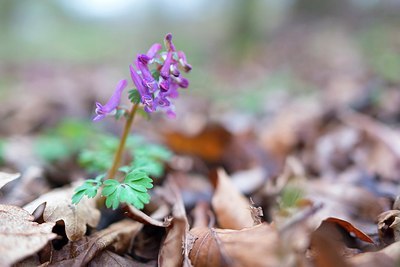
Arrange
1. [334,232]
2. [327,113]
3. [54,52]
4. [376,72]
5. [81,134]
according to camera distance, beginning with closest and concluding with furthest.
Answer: [334,232], [81,134], [327,113], [376,72], [54,52]

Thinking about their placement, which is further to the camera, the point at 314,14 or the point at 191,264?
the point at 314,14

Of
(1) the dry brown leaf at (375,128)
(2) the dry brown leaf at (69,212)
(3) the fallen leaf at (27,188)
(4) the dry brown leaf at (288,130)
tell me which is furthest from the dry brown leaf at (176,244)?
(1) the dry brown leaf at (375,128)

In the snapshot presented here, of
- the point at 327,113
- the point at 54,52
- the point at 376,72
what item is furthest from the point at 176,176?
the point at 54,52

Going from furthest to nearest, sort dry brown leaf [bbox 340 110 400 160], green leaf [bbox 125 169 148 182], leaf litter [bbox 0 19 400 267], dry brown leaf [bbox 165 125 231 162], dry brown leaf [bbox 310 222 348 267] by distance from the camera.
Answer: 1. dry brown leaf [bbox 165 125 231 162]
2. dry brown leaf [bbox 340 110 400 160]
3. green leaf [bbox 125 169 148 182]
4. leaf litter [bbox 0 19 400 267]
5. dry brown leaf [bbox 310 222 348 267]

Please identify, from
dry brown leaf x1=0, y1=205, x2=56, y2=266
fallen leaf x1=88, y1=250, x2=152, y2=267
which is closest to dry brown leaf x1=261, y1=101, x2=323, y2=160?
fallen leaf x1=88, y1=250, x2=152, y2=267

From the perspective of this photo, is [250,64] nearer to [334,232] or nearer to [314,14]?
[314,14]

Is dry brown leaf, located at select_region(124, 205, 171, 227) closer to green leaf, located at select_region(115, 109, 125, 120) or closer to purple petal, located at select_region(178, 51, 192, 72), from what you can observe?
green leaf, located at select_region(115, 109, 125, 120)

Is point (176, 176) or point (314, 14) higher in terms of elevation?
point (314, 14)
